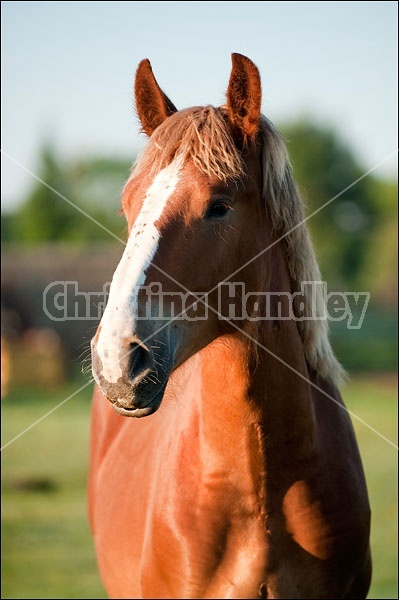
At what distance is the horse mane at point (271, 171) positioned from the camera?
2.71 meters

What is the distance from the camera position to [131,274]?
2.42 meters

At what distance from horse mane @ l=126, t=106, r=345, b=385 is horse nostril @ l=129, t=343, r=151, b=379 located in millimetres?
701

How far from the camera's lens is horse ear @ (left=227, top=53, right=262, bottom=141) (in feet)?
9.12

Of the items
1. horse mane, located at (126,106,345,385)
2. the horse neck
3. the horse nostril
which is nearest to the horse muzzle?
the horse nostril

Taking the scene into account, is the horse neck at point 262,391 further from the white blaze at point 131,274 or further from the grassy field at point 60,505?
the grassy field at point 60,505

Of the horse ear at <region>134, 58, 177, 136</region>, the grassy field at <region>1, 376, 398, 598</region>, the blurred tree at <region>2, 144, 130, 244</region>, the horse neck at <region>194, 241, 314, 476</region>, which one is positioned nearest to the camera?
the horse neck at <region>194, 241, 314, 476</region>

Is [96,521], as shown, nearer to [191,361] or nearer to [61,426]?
[191,361]

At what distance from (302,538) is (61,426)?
44.3 feet

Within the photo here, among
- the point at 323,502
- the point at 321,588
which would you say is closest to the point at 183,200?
the point at 323,502

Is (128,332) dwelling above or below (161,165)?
below

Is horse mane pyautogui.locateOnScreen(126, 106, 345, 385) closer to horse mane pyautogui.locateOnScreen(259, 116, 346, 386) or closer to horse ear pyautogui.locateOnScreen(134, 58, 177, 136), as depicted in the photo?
horse mane pyautogui.locateOnScreen(259, 116, 346, 386)

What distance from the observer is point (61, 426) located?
627 inches

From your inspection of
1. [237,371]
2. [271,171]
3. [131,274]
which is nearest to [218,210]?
[271,171]

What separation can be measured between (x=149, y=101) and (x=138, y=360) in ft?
4.18
